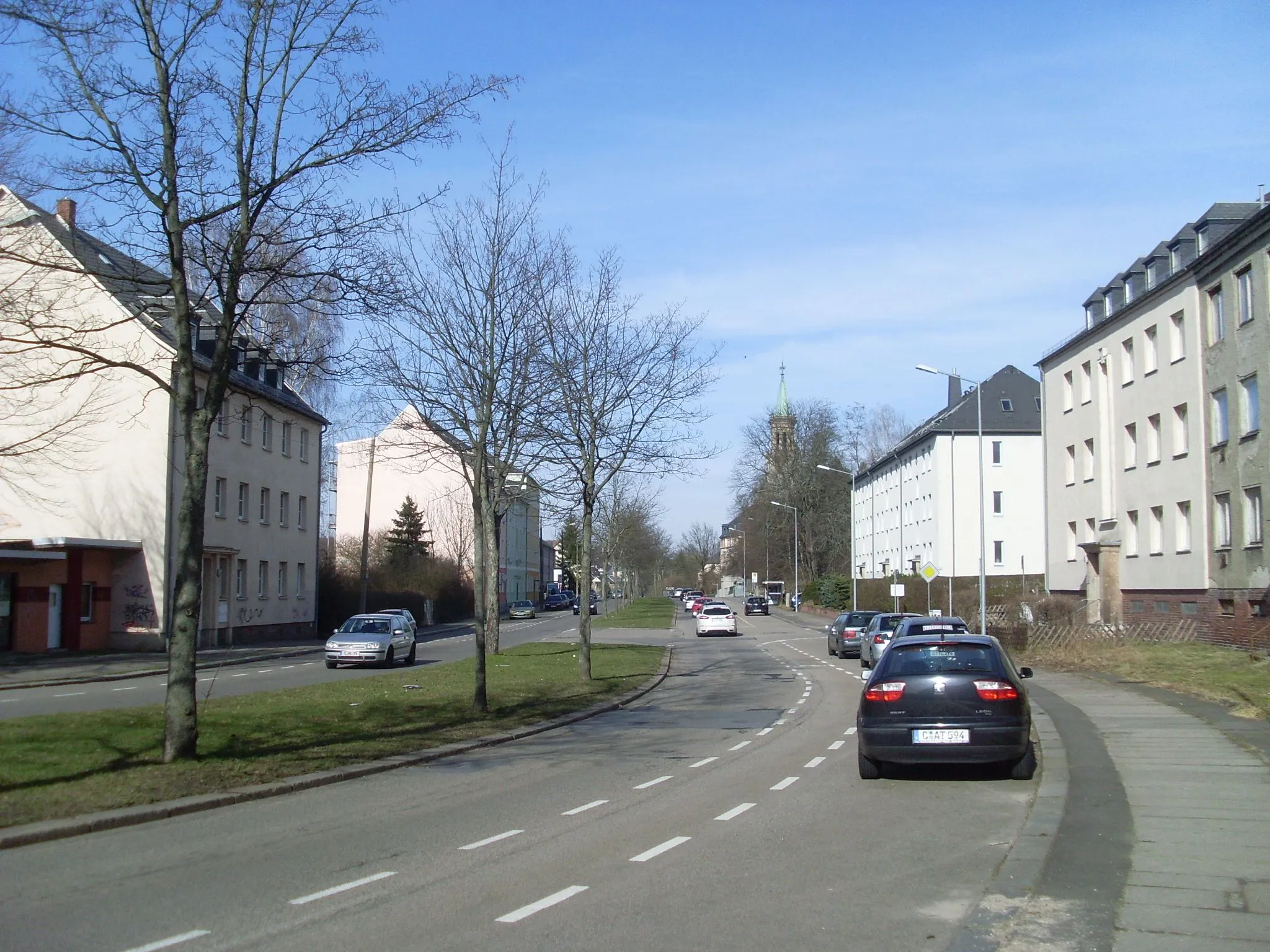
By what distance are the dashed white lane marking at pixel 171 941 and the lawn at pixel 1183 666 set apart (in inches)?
539

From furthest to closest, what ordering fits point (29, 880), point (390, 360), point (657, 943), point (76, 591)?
point (76, 591) → point (390, 360) → point (29, 880) → point (657, 943)

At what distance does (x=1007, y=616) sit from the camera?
112ft

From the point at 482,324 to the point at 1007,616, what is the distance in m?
20.6

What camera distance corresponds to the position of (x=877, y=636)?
30.1 meters

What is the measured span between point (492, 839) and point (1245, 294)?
98.7 ft

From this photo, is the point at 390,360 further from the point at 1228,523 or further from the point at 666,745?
the point at 1228,523

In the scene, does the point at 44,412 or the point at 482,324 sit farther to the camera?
the point at 44,412

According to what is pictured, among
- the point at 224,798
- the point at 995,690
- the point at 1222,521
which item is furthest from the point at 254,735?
the point at 1222,521

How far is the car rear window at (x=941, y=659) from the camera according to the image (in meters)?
11.3

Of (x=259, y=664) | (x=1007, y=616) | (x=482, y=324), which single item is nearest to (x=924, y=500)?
(x=1007, y=616)

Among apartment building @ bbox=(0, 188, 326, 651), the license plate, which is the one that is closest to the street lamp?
apartment building @ bbox=(0, 188, 326, 651)

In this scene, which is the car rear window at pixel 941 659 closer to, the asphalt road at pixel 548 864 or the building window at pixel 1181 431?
the asphalt road at pixel 548 864

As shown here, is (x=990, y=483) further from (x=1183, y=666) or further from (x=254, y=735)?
(x=254, y=735)

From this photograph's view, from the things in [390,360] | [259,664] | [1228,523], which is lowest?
[259,664]
